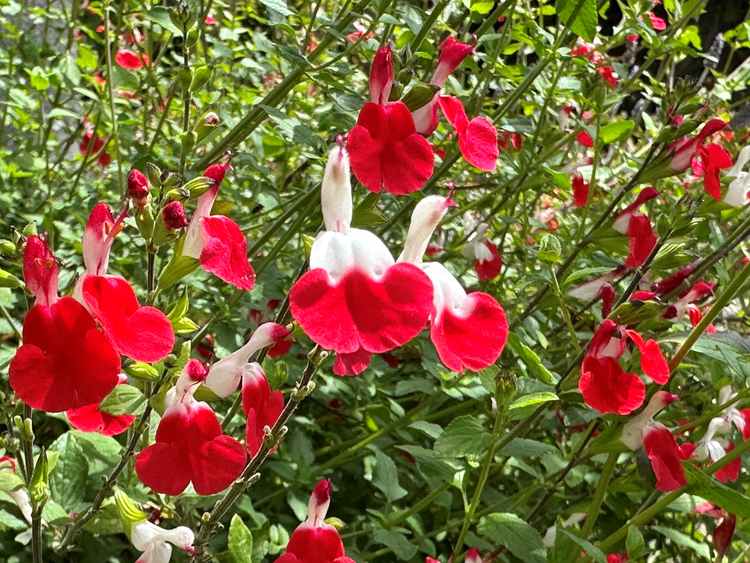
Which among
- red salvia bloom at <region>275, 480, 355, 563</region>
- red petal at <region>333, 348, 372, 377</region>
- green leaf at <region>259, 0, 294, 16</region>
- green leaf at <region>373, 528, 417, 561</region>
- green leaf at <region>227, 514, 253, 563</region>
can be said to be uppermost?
green leaf at <region>259, 0, 294, 16</region>

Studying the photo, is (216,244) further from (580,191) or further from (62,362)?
(580,191)

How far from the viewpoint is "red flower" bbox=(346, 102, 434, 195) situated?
77 centimetres

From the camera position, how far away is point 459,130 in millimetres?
909

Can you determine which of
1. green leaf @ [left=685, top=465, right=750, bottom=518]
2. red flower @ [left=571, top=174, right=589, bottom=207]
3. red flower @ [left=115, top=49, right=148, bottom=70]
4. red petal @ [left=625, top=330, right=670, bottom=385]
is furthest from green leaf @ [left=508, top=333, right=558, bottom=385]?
red flower @ [left=115, top=49, right=148, bottom=70]

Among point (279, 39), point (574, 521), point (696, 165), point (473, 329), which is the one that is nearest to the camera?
point (473, 329)

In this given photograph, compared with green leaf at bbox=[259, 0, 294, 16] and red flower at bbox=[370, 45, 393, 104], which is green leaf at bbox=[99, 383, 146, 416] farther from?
A: green leaf at bbox=[259, 0, 294, 16]

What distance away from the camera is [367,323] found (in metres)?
0.63

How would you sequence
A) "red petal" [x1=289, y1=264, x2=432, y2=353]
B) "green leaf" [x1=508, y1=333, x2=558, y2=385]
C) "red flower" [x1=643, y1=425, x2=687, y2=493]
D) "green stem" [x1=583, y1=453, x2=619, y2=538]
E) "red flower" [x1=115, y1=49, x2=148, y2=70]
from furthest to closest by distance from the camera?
1. "red flower" [x1=115, y1=49, x2=148, y2=70]
2. "green stem" [x1=583, y1=453, x2=619, y2=538]
3. "red flower" [x1=643, y1=425, x2=687, y2=493]
4. "green leaf" [x1=508, y1=333, x2=558, y2=385]
5. "red petal" [x1=289, y1=264, x2=432, y2=353]

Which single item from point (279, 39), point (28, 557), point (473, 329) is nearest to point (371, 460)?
point (28, 557)

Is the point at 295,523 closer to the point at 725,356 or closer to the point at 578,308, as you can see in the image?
the point at 578,308

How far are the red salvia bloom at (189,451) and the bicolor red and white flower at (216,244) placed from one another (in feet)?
0.28

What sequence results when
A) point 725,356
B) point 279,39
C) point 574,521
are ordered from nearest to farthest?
point 725,356 < point 574,521 < point 279,39

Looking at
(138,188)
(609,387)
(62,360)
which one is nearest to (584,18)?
(609,387)

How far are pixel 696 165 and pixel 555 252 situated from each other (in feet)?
1.37
